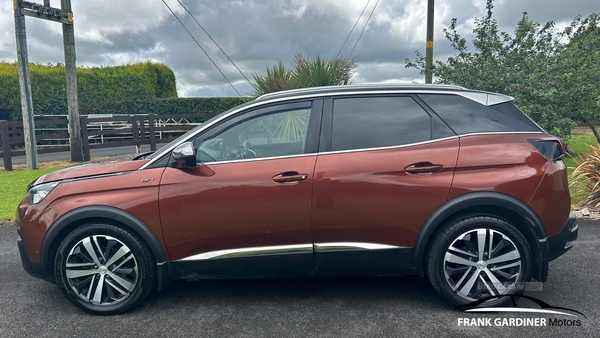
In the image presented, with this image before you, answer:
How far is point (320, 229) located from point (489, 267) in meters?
1.33

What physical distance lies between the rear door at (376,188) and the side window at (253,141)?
240 mm

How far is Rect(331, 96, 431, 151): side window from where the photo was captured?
316 cm

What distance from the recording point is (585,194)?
6312 mm

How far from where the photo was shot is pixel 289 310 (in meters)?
3.20

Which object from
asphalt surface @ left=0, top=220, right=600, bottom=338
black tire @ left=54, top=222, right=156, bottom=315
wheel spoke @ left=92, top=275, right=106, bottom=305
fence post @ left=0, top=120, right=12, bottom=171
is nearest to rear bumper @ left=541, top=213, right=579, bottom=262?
asphalt surface @ left=0, top=220, right=600, bottom=338

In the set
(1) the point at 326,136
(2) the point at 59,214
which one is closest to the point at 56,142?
(2) the point at 59,214

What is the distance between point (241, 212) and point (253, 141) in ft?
2.49

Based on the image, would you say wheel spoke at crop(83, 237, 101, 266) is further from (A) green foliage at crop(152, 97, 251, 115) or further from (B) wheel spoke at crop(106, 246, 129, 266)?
(A) green foliage at crop(152, 97, 251, 115)

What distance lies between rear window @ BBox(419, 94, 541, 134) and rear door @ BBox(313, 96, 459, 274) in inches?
4.1

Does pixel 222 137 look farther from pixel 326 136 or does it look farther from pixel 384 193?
pixel 384 193

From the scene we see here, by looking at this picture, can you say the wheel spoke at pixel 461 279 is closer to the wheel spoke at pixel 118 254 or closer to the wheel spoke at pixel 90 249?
the wheel spoke at pixel 118 254

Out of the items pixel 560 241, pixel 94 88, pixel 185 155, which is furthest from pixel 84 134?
pixel 560 241

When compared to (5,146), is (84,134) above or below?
above

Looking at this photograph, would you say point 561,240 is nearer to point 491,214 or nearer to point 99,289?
point 491,214
